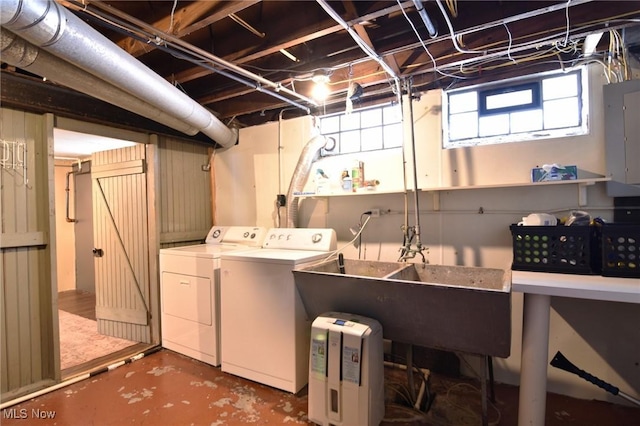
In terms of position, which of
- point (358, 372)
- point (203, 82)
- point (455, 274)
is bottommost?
point (358, 372)

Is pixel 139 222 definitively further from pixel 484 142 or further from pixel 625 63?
pixel 625 63

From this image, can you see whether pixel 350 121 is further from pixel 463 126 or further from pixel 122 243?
pixel 122 243

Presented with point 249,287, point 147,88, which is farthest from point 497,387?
point 147,88

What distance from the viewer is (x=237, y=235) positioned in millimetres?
3121

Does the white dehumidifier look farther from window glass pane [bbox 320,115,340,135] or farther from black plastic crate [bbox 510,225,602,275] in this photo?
window glass pane [bbox 320,115,340,135]

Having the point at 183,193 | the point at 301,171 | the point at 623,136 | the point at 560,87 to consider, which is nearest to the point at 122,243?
the point at 183,193

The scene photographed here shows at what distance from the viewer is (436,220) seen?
2.41m

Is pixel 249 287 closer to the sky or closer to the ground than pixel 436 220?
closer to the ground

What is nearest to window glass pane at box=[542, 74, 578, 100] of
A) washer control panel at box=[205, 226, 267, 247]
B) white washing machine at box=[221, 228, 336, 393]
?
white washing machine at box=[221, 228, 336, 393]

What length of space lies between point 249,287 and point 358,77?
183cm

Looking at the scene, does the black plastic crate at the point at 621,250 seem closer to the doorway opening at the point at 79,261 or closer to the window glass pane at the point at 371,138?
the window glass pane at the point at 371,138

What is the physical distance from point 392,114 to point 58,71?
2.34 m

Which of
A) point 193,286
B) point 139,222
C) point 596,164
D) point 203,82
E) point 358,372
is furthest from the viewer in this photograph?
point 139,222

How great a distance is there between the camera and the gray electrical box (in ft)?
5.92
